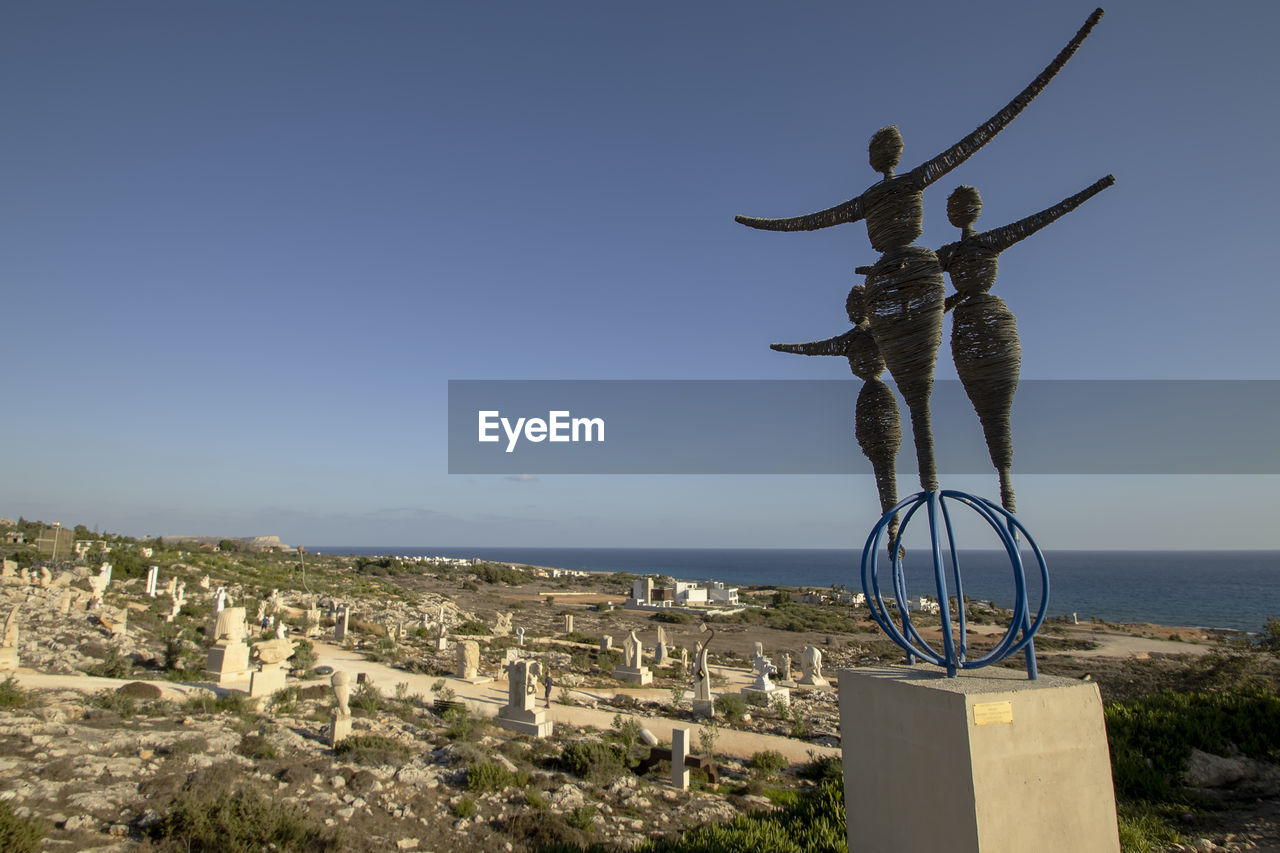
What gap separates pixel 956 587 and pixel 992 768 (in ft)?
4.71

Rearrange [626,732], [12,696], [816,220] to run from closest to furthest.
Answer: [816,220]
[12,696]
[626,732]

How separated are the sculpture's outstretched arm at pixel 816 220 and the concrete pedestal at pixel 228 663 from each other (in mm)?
16405

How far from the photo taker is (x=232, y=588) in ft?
102

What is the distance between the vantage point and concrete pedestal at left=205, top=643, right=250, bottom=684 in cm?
1512

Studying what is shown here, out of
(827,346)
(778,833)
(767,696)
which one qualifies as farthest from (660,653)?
(827,346)

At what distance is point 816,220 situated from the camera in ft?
17.4

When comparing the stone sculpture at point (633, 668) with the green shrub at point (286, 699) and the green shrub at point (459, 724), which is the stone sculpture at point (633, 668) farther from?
the green shrub at point (286, 699)

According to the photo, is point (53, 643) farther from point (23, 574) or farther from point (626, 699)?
point (626, 699)

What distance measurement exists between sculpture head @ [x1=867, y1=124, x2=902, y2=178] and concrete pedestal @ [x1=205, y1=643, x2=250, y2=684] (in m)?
17.4

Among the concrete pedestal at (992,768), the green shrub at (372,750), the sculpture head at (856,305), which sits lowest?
the green shrub at (372,750)

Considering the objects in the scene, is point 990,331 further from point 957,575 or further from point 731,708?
point 731,708

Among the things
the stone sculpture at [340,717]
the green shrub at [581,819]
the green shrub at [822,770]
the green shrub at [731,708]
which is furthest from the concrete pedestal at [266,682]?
the green shrub at [822,770]

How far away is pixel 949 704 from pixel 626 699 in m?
15.7

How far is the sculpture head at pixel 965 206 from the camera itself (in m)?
5.05
